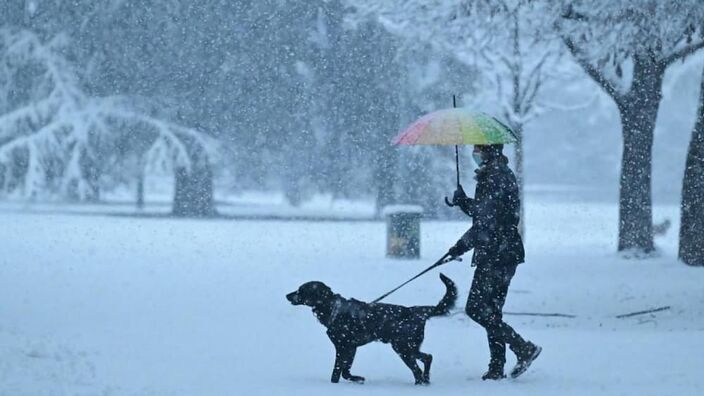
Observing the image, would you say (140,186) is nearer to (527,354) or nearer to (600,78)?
(600,78)

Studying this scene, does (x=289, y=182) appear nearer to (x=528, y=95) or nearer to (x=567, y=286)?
(x=528, y=95)

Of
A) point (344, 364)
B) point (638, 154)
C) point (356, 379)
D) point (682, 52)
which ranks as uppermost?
point (682, 52)

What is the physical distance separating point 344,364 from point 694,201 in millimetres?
11524

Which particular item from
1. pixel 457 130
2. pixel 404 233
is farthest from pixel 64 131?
pixel 457 130

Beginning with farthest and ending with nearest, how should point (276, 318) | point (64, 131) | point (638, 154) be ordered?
point (64, 131) < point (638, 154) < point (276, 318)

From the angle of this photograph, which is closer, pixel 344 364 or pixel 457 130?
pixel 344 364

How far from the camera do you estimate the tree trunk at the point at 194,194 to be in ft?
118

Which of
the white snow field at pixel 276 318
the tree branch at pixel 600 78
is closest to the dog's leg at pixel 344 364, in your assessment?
the white snow field at pixel 276 318

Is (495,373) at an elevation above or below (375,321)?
below

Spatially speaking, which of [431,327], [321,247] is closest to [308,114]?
[321,247]

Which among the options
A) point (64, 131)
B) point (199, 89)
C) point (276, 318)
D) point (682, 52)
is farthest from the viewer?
point (199, 89)

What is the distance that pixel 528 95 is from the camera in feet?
93.7

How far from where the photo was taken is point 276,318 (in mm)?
14094

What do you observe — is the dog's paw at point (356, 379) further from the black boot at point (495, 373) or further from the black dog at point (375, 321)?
the black boot at point (495, 373)
